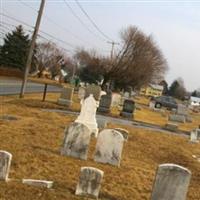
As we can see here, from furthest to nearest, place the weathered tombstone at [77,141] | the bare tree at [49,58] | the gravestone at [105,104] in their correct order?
1. the bare tree at [49,58]
2. the gravestone at [105,104]
3. the weathered tombstone at [77,141]

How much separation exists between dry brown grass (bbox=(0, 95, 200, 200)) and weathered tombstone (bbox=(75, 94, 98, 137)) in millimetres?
918

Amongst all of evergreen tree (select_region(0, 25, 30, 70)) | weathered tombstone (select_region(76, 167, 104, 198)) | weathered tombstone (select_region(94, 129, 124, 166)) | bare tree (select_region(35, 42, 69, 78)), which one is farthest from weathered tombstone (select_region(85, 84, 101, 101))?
bare tree (select_region(35, 42, 69, 78))

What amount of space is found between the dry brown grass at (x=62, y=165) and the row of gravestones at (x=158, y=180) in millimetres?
215

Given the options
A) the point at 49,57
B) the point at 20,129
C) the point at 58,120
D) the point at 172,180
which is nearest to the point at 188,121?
the point at 58,120

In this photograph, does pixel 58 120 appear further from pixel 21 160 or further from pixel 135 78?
pixel 135 78

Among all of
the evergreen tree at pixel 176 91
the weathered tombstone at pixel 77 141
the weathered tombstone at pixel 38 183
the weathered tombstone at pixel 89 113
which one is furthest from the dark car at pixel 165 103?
the evergreen tree at pixel 176 91

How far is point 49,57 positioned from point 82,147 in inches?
3658

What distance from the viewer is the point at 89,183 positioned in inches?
323

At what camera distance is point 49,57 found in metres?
103

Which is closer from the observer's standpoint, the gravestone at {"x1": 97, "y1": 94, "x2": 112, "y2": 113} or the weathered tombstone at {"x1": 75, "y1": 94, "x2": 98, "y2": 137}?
the weathered tombstone at {"x1": 75, "y1": 94, "x2": 98, "y2": 137}

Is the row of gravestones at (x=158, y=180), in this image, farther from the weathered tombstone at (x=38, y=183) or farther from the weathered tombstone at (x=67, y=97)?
the weathered tombstone at (x=67, y=97)

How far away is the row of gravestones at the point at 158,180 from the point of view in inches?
322

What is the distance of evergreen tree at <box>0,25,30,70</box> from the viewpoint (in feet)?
247

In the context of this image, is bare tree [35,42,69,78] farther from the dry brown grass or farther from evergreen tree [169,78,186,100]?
the dry brown grass
